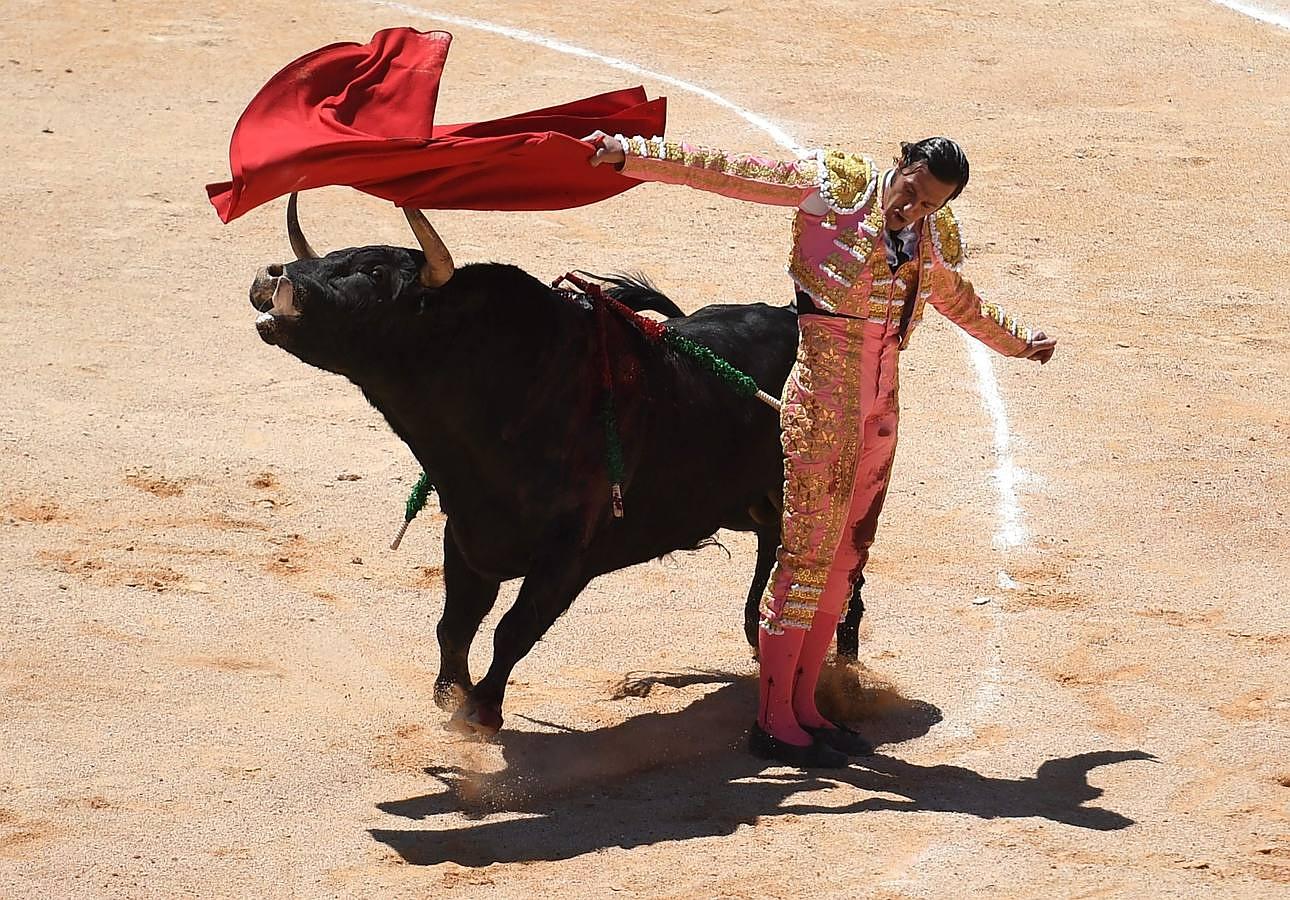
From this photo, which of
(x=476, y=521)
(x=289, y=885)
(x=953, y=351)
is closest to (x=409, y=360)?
(x=476, y=521)

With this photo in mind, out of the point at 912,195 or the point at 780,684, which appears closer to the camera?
the point at 912,195

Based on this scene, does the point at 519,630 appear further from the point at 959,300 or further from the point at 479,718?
the point at 959,300

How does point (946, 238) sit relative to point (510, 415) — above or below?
above

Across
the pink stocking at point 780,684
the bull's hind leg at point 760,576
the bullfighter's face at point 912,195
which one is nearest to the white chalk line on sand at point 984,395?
the pink stocking at point 780,684

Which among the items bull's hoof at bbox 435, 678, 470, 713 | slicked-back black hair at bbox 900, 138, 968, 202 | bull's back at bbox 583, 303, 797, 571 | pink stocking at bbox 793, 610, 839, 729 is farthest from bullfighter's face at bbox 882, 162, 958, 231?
bull's hoof at bbox 435, 678, 470, 713

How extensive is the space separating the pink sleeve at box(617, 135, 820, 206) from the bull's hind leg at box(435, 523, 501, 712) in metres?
1.26

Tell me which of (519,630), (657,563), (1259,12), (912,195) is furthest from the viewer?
(1259,12)

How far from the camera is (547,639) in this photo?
639cm

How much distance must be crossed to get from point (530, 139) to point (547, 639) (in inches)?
80.2

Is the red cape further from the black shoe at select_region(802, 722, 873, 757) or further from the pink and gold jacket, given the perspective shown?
the black shoe at select_region(802, 722, 873, 757)

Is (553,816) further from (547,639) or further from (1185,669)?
(1185,669)

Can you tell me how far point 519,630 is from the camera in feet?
16.7

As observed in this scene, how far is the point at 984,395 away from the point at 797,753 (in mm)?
3657

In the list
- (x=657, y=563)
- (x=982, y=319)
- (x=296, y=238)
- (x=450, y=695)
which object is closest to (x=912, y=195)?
(x=982, y=319)
